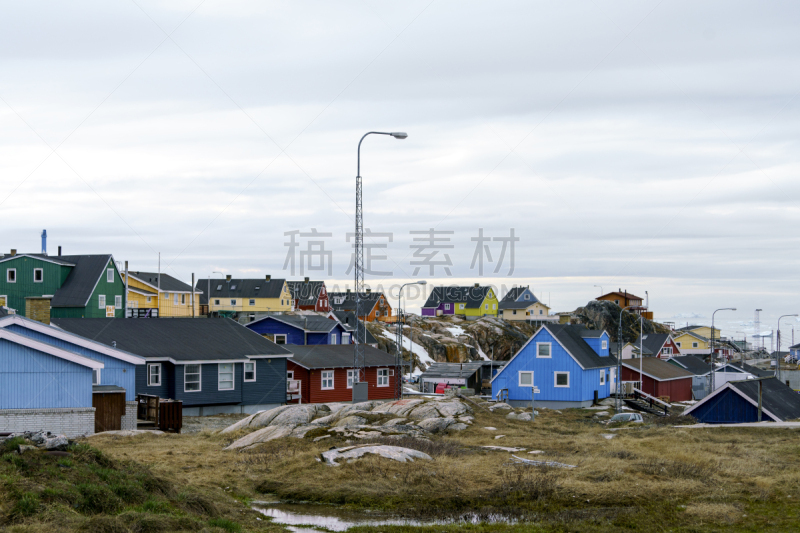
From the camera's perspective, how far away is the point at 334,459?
22.4 metres

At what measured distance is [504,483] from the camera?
19266 millimetres

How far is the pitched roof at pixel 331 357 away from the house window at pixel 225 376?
23.4 ft

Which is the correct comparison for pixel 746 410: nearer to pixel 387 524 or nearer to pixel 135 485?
pixel 387 524

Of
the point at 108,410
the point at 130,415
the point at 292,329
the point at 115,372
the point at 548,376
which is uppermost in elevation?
the point at 292,329

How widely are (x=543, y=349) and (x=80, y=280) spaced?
4405 cm

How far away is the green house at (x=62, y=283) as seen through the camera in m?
69.9

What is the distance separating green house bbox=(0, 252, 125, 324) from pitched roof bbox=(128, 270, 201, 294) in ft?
65.7

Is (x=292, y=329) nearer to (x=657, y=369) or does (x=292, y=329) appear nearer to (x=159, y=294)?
(x=159, y=294)

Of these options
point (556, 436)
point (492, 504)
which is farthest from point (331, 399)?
point (492, 504)

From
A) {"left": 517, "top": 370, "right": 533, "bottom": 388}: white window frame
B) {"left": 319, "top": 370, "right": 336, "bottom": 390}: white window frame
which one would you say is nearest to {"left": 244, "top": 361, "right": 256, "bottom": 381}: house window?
{"left": 319, "top": 370, "right": 336, "bottom": 390}: white window frame

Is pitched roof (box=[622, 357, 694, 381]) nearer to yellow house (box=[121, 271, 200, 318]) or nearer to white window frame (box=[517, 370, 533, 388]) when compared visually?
white window frame (box=[517, 370, 533, 388])

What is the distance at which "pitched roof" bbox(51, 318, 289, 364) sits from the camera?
140 feet

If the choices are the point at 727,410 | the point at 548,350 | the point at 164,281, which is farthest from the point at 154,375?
the point at 164,281

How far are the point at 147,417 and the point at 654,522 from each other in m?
25.7
